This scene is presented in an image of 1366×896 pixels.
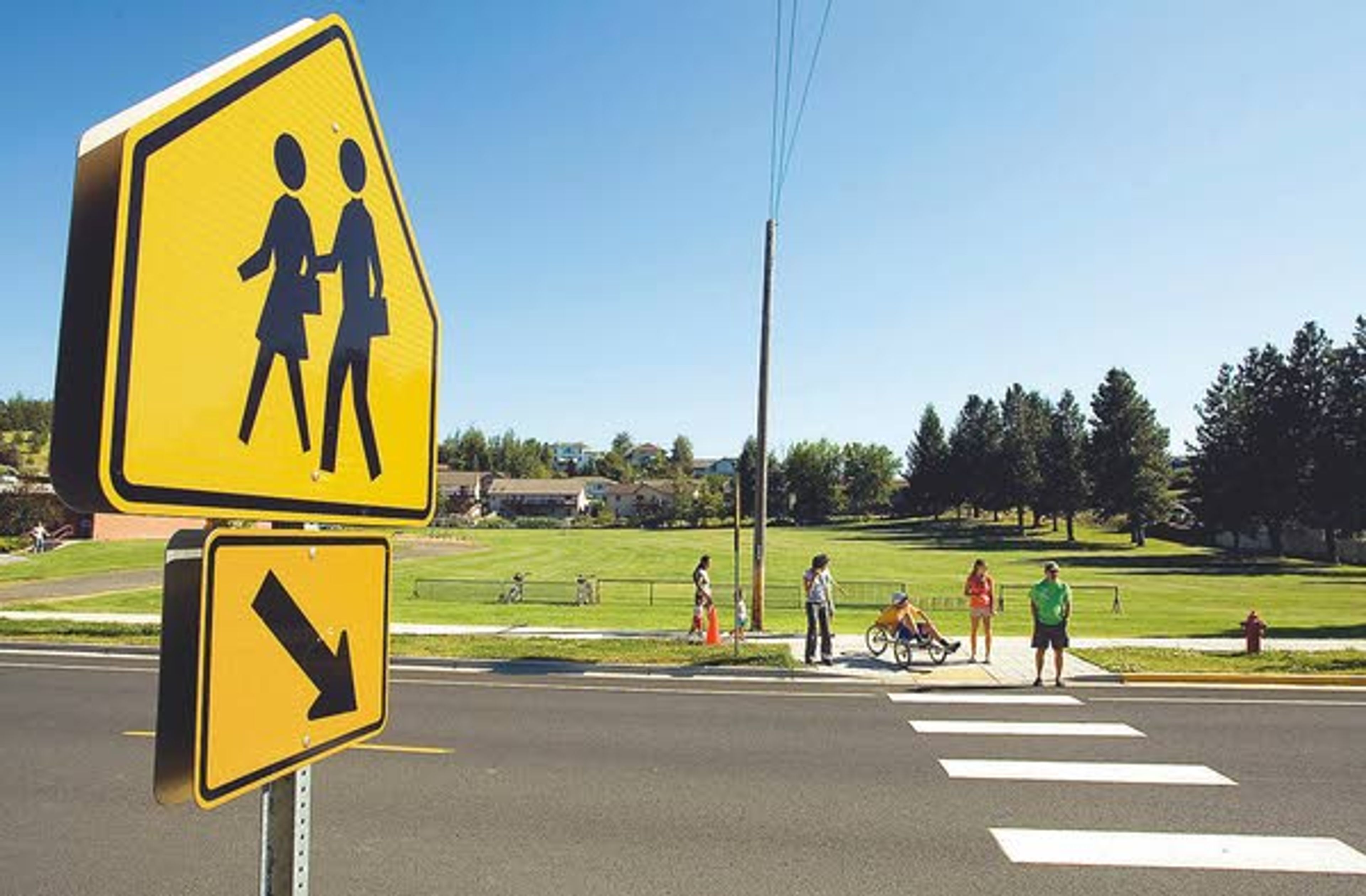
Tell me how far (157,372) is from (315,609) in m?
0.58

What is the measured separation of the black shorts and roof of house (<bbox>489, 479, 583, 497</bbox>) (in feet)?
428

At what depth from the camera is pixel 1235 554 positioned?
62.9 meters

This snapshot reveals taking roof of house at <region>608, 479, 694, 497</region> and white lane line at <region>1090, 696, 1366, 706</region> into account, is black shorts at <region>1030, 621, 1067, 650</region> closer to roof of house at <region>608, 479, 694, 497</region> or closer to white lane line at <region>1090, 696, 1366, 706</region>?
white lane line at <region>1090, 696, 1366, 706</region>

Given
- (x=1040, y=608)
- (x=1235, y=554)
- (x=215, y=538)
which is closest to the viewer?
(x=215, y=538)

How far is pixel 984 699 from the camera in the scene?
495 inches

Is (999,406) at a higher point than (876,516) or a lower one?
higher

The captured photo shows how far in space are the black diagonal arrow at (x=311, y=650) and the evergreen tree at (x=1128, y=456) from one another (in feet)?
259

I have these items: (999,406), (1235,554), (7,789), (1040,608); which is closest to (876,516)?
(999,406)

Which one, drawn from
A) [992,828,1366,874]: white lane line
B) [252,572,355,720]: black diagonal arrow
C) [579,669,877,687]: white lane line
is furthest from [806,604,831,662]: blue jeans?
[252,572,355,720]: black diagonal arrow

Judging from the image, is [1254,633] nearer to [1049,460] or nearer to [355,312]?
[355,312]

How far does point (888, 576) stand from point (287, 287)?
4382 centimetres

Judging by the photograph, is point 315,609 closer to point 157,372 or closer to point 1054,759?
point 157,372

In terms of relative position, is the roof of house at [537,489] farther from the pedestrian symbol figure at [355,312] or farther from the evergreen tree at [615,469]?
the pedestrian symbol figure at [355,312]

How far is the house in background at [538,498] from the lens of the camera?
14175 cm
